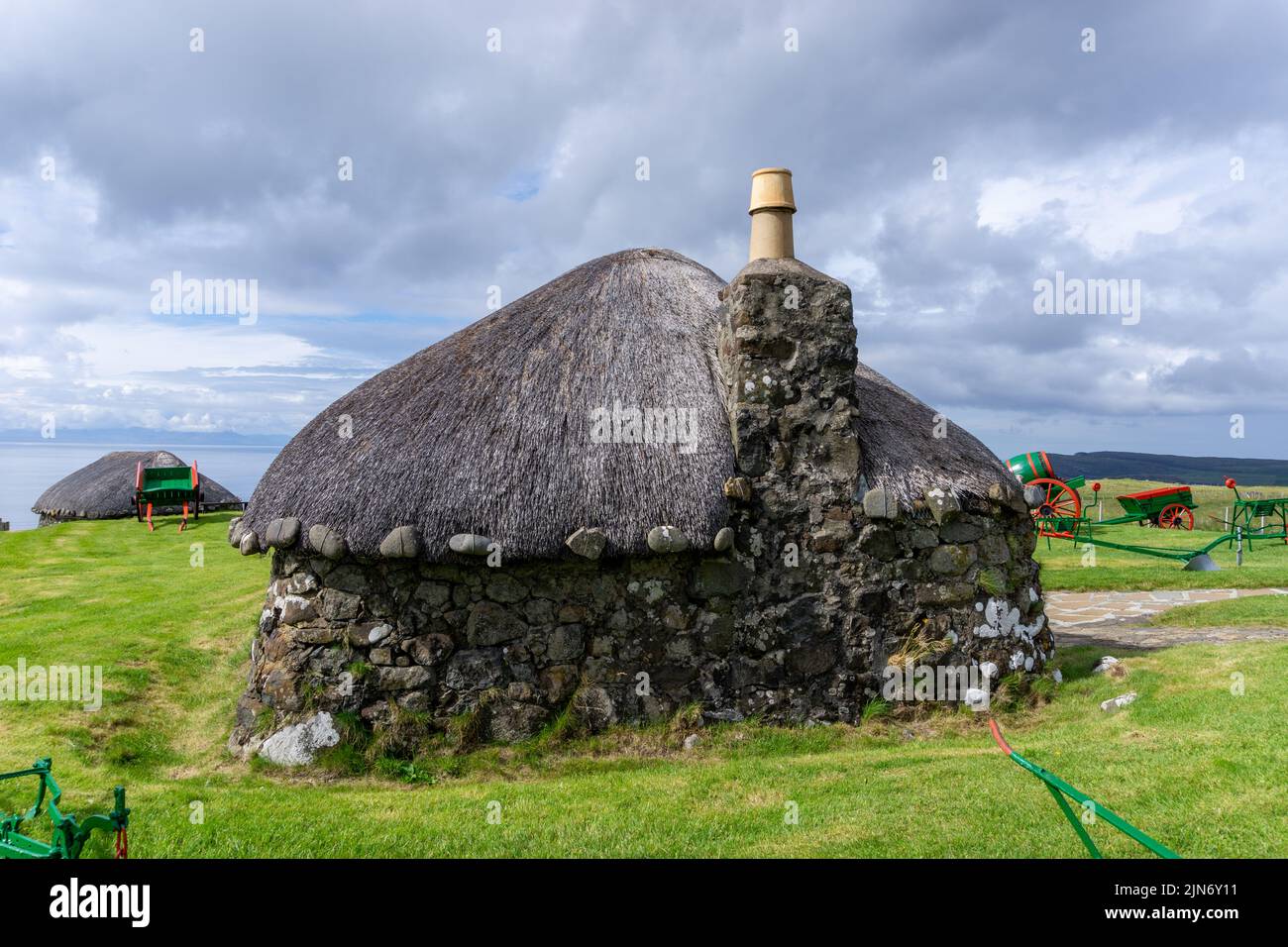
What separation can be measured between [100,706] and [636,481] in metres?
6.40

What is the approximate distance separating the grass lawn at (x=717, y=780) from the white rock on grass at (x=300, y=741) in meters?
0.15

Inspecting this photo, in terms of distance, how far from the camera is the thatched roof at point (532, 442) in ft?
26.1

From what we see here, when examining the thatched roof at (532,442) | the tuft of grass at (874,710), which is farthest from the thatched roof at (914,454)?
the tuft of grass at (874,710)

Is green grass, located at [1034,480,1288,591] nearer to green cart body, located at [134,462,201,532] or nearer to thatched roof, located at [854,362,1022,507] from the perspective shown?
thatched roof, located at [854,362,1022,507]

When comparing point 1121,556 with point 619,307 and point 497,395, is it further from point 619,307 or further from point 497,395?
point 497,395

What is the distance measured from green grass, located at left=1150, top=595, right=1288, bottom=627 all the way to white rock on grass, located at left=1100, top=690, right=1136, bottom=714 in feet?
Answer: 15.2

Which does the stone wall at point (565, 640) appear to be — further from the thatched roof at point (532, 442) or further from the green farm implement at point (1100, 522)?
the green farm implement at point (1100, 522)

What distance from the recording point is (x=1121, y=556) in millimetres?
20172

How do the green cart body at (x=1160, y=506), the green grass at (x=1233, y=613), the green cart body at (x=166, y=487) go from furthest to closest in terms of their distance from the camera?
the green cart body at (x=1160, y=506) → the green cart body at (x=166, y=487) → the green grass at (x=1233, y=613)

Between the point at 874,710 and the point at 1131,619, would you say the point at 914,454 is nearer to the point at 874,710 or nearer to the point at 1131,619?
the point at 874,710

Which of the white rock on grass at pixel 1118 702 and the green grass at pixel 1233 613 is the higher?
the green grass at pixel 1233 613

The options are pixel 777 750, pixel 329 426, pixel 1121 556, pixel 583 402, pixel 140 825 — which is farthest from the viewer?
pixel 1121 556

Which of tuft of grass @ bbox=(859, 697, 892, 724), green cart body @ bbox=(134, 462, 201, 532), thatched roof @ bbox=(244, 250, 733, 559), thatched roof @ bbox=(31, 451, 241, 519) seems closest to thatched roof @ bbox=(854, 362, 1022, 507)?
thatched roof @ bbox=(244, 250, 733, 559)
